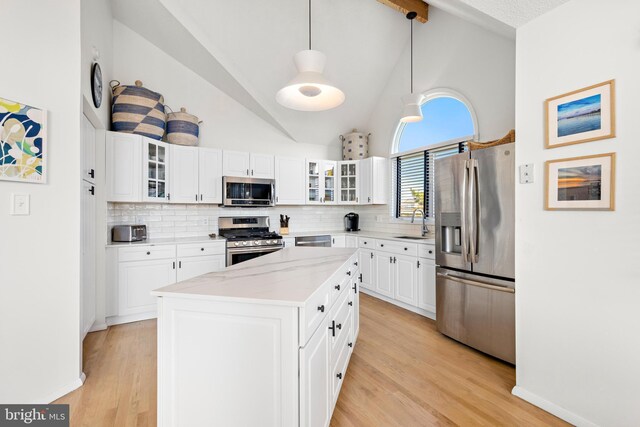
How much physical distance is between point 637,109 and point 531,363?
164 cm

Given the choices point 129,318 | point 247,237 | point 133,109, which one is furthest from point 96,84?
point 129,318

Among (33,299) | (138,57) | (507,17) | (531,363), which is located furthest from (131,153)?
(531,363)

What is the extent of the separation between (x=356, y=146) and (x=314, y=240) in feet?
6.21

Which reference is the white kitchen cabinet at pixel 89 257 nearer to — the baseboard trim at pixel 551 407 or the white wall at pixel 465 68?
the baseboard trim at pixel 551 407

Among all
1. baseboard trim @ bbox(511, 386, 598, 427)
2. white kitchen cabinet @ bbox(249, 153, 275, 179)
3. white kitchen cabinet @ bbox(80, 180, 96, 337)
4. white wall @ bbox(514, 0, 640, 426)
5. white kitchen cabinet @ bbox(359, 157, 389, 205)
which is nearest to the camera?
white wall @ bbox(514, 0, 640, 426)

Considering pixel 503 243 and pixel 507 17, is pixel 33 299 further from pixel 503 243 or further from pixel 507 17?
pixel 507 17

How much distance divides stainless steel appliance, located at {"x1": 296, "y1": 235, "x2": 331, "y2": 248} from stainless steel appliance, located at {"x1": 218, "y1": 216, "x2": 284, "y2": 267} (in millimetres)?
391

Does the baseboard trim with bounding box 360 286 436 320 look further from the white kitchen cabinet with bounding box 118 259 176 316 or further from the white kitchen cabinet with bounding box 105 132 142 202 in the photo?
the white kitchen cabinet with bounding box 105 132 142 202

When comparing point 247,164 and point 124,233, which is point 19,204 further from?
point 247,164

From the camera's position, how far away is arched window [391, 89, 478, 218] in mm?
3711

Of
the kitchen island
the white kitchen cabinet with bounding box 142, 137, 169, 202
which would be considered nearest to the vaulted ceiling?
the white kitchen cabinet with bounding box 142, 137, 169, 202

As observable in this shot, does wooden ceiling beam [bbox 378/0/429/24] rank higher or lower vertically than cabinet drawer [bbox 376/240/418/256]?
higher

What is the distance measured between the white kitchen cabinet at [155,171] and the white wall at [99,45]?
485 mm

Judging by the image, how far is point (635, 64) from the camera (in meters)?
1.48
